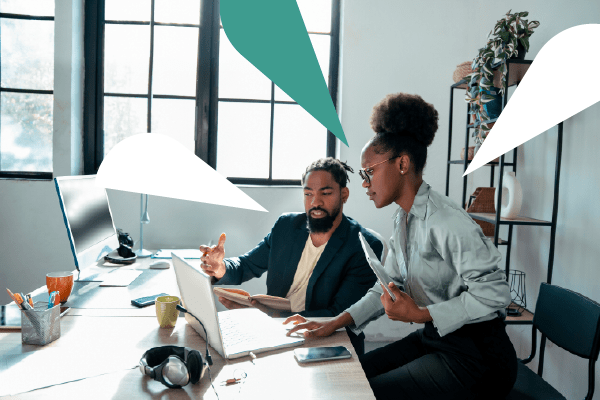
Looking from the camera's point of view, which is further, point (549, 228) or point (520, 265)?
point (520, 265)

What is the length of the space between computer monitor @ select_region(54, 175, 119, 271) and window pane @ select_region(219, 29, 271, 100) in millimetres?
1249

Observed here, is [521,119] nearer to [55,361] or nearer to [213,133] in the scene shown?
[55,361]

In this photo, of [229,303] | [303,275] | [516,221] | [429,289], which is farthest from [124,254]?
[516,221]

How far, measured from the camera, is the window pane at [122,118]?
9.45 ft

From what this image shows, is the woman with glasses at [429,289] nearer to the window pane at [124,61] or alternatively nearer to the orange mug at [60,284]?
the orange mug at [60,284]

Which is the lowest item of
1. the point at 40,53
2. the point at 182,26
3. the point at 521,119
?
the point at 521,119

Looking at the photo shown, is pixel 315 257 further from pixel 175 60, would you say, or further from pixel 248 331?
pixel 175 60

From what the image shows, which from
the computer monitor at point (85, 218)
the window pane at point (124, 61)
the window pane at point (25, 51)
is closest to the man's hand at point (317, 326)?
the computer monitor at point (85, 218)

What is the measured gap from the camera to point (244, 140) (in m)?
2.95

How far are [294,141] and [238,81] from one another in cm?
56

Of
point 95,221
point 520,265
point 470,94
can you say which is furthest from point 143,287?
point 520,265

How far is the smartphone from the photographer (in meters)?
1.03

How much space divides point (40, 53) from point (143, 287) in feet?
6.64

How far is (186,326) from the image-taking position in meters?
1.26
